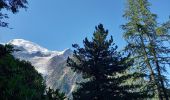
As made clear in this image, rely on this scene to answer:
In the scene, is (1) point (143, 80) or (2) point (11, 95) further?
(1) point (143, 80)

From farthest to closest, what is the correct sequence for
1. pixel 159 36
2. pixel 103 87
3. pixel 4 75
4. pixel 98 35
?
pixel 159 36, pixel 98 35, pixel 103 87, pixel 4 75

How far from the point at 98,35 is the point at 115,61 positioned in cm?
286

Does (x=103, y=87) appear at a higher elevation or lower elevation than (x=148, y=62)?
lower

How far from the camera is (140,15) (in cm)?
3088

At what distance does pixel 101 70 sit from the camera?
23.4 meters

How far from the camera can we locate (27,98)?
830 cm

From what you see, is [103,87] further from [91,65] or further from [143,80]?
[143,80]

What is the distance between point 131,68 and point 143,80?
153 centimetres

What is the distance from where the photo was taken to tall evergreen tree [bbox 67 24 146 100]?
2295 cm

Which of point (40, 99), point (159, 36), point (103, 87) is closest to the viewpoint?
point (40, 99)

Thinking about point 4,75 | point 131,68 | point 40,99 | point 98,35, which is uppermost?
point 98,35

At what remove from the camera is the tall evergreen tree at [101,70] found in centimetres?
2295

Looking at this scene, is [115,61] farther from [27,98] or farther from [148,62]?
[27,98]

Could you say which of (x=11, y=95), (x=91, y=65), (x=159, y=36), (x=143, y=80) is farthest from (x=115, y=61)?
(x=11, y=95)
